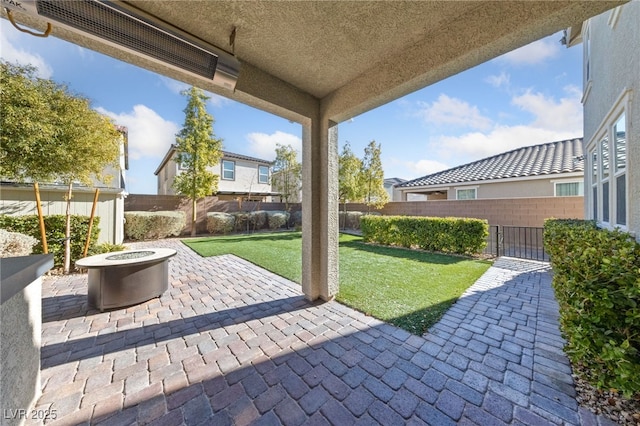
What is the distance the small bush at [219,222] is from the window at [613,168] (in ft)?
43.9

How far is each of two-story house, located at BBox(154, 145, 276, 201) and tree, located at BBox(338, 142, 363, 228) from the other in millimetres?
5965

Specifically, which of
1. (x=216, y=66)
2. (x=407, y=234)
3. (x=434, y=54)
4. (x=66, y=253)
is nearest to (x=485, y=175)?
(x=407, y=234)

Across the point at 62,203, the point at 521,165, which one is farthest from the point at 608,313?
the point at 521,165

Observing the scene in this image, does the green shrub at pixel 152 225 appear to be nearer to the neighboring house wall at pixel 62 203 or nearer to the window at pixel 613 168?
the neighboring house wall at pixel 62 203

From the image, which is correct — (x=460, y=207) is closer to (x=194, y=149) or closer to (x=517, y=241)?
(x=517, y=241)

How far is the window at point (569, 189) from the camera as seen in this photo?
9055 millimetres

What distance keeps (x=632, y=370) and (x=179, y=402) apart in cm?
330

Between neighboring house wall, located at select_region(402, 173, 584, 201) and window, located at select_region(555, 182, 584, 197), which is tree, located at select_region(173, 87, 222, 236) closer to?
neighboring house wall, located at select_region(402, 173, 584, 201)

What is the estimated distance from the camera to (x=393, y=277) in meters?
5.06

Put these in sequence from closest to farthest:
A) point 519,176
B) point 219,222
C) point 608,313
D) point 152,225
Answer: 1. point 608,313
2. point 519,176
3. point 152,225
4. point 219,222

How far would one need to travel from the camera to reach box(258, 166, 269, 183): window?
19.6 metres

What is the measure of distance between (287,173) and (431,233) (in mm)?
12641

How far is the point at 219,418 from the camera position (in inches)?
68.2

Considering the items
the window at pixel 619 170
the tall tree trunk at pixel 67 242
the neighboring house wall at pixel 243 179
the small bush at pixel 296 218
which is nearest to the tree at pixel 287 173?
the neighboring house wall at pixel 243 179
